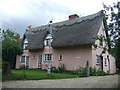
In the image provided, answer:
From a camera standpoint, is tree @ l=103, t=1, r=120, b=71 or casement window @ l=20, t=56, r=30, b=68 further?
casement window @ l=20, t=56, r=30, b=68

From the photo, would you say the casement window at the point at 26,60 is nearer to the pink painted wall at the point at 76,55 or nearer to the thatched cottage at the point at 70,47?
the thatched cottage at the point at 70,47

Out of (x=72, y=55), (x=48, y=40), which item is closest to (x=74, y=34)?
(x=72, y=55)

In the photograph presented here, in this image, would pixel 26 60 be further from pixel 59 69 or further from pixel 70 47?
pixel 70 47

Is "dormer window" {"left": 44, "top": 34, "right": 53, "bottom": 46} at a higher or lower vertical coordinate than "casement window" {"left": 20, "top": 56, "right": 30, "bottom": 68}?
higher

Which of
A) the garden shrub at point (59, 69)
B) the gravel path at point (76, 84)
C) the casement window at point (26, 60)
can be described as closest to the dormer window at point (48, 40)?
the garden shrub at point (59, 69)

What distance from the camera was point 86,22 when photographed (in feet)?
83.4

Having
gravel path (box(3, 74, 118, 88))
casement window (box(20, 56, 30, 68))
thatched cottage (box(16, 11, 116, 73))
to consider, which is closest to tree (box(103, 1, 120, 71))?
gravel path (box(3, 74, 118, 88))

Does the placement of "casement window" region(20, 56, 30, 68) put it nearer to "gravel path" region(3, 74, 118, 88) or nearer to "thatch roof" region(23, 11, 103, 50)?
"thatch roof" region(23, 11, 103, 50)

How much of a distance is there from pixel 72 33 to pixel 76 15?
7961 mm

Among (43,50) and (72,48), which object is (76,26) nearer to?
(72,48)

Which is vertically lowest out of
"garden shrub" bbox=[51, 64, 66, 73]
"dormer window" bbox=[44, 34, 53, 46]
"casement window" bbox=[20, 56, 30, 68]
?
"garden shrub" bbox=[51, 64, 66, 73]

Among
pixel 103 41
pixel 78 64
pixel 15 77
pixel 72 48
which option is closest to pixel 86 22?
pixel 72 48

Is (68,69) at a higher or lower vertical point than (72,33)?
lower

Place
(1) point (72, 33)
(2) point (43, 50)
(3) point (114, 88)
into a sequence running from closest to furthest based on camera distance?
1. (3) point (114, 88)
2. (1) point (72, 33)
3. (2) point (43, 50)
